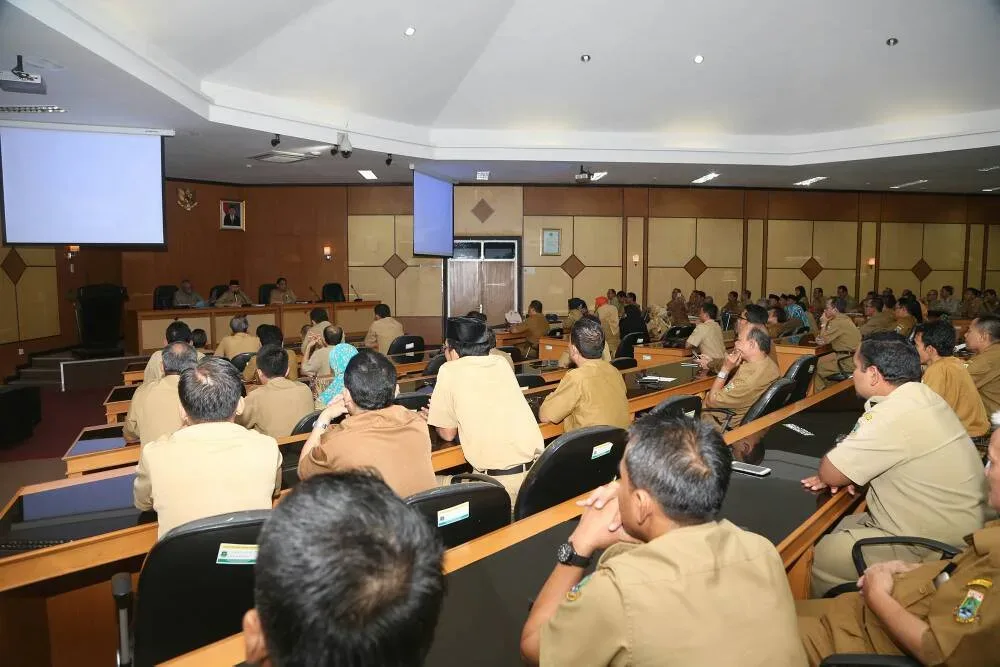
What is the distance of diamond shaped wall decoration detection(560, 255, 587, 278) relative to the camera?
13914mm

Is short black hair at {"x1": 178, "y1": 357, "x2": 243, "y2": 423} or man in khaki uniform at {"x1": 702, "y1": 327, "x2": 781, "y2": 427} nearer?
short black hair at {"x1": 178, "y1": 357, "x2": 243, "y2": 423}

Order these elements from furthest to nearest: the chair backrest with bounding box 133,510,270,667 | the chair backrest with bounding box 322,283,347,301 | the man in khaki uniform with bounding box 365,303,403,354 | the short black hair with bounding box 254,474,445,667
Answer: the chair backrest with bounding box 322,283,347,301, the man in khaki uniform with bounding box 365,303,403,354, the chair backrest with bounding box 133,510,270,667, the short black hair with bounding box 254,474,445,667

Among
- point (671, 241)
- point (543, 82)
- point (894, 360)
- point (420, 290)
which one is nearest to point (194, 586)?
point (894, 360)

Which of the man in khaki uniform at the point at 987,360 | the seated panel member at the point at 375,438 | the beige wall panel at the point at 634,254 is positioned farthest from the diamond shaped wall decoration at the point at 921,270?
the seated panel member at the point at 375,438

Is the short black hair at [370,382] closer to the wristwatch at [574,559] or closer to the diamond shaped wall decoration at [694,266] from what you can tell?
the wristwatch at [574,559]

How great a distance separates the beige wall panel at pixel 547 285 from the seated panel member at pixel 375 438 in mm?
11340

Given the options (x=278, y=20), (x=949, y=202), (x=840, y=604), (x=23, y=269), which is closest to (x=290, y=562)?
(x=840, y=604)

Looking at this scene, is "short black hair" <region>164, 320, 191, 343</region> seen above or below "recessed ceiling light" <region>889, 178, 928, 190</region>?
below

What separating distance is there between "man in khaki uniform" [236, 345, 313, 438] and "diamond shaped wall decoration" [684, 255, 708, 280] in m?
11.7

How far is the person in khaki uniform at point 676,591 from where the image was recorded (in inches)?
43.8

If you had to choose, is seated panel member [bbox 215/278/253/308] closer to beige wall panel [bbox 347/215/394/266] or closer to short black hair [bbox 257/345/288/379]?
beige wall panel [bbox 347/215/394/266]

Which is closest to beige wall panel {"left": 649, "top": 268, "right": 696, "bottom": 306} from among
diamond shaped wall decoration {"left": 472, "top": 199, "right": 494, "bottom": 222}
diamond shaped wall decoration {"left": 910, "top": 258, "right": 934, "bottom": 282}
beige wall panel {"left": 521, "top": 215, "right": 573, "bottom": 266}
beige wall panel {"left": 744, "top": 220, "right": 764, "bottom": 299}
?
beige wall panel {"left": 744, "top": 220, "right": 764, "bottom": 299}

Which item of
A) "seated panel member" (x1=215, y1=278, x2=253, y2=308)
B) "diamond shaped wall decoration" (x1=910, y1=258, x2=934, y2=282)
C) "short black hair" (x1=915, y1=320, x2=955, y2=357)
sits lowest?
"short black hair" (x1=915, y1=320, x2=955, y2=357)

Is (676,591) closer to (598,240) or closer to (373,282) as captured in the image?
(373,282)
